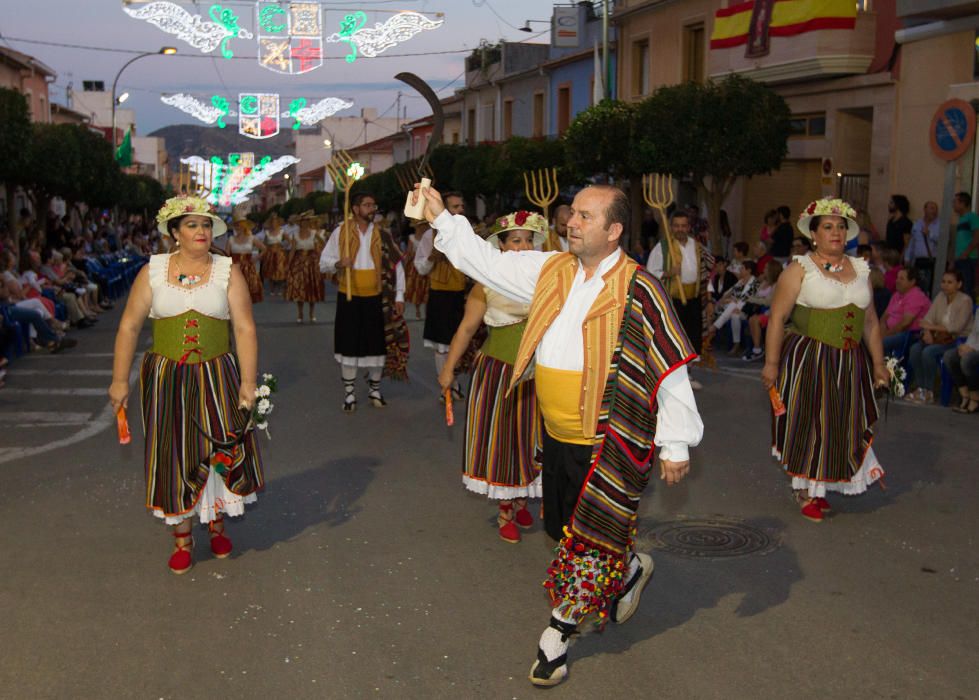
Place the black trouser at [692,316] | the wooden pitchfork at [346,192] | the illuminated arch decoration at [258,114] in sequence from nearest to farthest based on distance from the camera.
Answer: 1. the wooden pitchfork at [346,192]
2. the black trouser at [692,316]
3. the illuminated arch decoration at [258,114]

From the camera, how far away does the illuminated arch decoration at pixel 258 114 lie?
39.9m

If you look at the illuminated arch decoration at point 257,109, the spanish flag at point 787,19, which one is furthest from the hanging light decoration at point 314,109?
the spanish flag at point 787,19

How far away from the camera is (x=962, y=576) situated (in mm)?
6070

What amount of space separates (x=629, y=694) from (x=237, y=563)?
2.58 meters

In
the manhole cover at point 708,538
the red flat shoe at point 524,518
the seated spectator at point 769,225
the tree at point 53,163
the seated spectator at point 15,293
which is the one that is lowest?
the manhole cover at point 708,538

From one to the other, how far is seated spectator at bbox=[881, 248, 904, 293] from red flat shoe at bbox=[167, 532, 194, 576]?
10.4 metres

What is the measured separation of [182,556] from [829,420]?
12.6 ft

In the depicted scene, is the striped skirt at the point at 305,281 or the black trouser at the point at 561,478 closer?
the black trouser at the point at 561,478

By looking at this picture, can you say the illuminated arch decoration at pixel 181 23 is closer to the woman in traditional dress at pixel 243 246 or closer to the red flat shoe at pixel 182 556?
the woman in traditional dress at pixel 243 246

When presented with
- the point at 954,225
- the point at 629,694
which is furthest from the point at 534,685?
the point at 954,225

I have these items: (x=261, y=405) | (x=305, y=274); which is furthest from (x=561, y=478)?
(x=305, y=274)

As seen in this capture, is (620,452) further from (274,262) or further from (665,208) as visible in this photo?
(274,262)

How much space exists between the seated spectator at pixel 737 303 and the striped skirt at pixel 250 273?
798 centimetres

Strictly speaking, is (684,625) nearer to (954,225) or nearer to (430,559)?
Result: (430,559)
